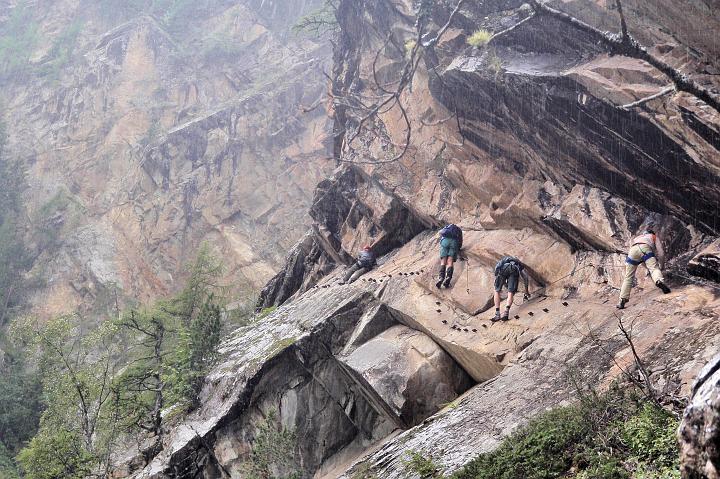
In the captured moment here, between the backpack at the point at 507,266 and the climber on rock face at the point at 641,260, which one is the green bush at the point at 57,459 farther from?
the climber on rock face at the point at 641,260

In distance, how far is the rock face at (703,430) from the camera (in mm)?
3633

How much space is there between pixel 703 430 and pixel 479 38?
12.9 meters

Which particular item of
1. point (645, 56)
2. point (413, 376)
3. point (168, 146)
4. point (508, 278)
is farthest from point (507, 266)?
point (168, 146)

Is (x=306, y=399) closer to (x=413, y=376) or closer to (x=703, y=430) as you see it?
(x=413, y=376)

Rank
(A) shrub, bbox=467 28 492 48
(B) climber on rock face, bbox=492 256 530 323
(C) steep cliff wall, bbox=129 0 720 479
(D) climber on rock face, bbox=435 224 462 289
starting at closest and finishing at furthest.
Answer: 1. (C) steep cliff wall, bbox=129 0 720 479
2. (B) climber on rock face, bbox=492 256 530 323
3. (D) climber on rock face, bbox=435 224 462 289
4. (A) shrub, bbox=467 28 492 48

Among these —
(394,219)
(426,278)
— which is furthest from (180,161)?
(426,278)

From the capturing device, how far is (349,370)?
13.6 metres

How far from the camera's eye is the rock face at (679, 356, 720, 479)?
11.9ft

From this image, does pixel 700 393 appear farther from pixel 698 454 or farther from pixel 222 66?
pixel 222 66

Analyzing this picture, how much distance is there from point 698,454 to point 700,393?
0.41 metres

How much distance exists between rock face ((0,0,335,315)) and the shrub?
66.0 ft

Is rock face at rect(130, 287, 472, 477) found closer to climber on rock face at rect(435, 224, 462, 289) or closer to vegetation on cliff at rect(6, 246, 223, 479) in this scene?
vegetation on cliff at rect(6, 246, 223, 479)

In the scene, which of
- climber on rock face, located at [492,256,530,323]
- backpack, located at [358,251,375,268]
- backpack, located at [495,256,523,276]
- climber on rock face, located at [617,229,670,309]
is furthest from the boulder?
backpack, located at [358,251,375,268]

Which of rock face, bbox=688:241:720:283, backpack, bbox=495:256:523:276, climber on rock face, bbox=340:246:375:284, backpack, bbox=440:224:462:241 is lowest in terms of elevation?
rock face, bbox=688:241:720:283
